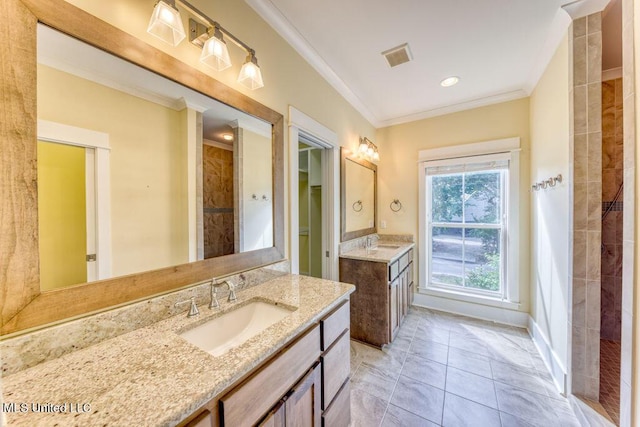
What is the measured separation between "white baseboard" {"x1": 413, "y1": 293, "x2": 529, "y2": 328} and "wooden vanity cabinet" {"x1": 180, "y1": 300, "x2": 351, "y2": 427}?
2.15 metres

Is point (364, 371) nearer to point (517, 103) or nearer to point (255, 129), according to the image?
point (255, 129)

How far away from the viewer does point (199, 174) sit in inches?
46.0

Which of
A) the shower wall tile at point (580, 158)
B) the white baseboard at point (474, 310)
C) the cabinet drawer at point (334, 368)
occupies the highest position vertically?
the shower wall tile at point (580, 158)

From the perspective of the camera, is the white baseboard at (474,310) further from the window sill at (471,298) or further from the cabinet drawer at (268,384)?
the cabinet drawer at (268,384)

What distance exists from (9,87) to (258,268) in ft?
3.86

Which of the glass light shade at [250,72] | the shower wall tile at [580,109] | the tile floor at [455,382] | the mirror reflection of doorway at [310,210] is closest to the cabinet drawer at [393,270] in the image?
the tile floor at [455,382]

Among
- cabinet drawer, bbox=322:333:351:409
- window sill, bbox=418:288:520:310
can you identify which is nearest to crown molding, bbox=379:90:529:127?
window sill, bbox=418:288:520:310

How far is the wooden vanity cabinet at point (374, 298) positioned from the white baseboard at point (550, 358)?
1190 millimetres

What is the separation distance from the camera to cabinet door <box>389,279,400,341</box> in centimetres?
221

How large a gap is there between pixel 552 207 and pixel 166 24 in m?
2.83

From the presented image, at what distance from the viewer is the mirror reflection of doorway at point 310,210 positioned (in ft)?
9.82

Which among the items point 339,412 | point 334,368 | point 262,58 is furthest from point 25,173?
point 339,412

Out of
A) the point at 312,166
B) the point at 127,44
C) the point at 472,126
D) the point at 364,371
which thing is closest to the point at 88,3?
the point at 127,44

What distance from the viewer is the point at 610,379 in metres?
1.63
